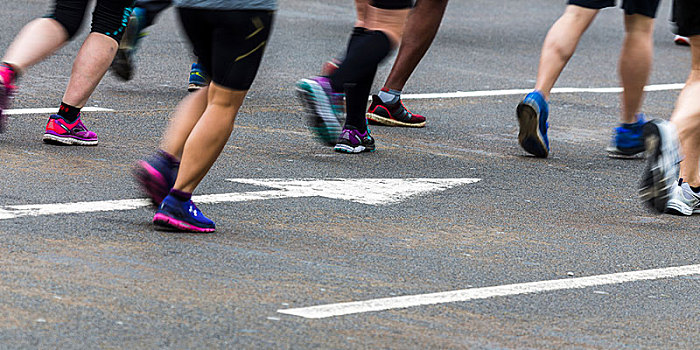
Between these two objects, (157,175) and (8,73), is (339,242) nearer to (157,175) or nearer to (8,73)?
(157,175)

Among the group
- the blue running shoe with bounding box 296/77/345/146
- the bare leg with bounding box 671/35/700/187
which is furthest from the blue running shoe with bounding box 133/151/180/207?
the bare leg with bounding box 671/35/700/187

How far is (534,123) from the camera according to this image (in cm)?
729

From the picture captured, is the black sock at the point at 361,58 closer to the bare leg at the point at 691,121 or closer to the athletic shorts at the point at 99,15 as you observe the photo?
the athletic shorts at the point at 99,15

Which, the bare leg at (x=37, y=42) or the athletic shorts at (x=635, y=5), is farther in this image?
the athletic shorts at (x=635, y=5)

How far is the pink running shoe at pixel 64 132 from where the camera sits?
22.1 ft

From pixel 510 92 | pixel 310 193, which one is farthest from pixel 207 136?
pixel 510 92

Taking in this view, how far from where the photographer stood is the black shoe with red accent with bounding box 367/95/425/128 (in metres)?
8.34

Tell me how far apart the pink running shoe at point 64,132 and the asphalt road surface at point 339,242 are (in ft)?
0.32

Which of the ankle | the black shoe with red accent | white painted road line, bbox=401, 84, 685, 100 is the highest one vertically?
the ankle

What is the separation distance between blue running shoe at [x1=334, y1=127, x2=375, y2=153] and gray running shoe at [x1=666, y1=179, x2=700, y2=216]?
1.84m

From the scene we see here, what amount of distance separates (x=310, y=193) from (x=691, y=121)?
1829 millimetres

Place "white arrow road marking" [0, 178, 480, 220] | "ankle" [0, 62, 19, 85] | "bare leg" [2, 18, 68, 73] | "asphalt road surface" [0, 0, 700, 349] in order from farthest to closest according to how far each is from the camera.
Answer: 1. "bare leg" [2, 18, 68, 73]
2. "ankle" [0, 62, 19, 85]
3. "white arrow road marking" [0, 178, 480, 220]
4. "asphalt road surface" [0, 0, 700, 349]

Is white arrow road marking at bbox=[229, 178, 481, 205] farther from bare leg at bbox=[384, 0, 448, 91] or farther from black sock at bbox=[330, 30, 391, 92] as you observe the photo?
bare leg at bbox=[384, 0, 448, 91]

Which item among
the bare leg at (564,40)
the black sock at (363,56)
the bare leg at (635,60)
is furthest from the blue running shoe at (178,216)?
the bare leg at (635,60)
